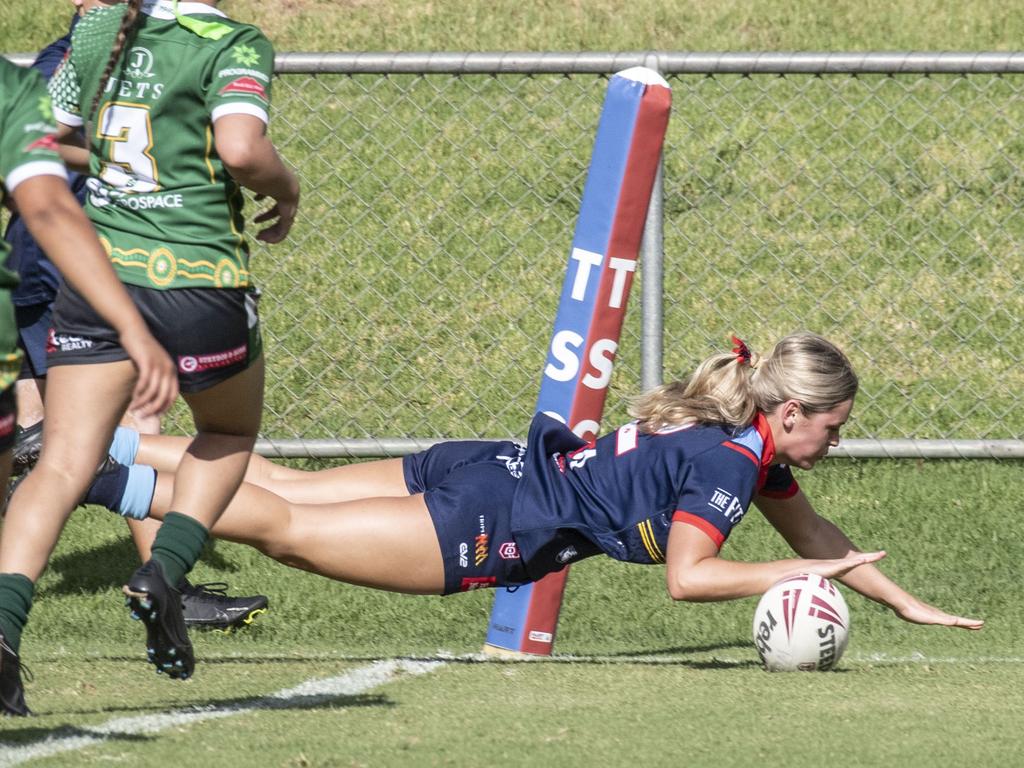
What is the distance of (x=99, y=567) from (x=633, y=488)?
258cm

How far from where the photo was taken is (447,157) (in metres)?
8.51

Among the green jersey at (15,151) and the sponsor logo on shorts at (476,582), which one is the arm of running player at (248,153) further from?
the sponsor logo on shorts at (476,582)

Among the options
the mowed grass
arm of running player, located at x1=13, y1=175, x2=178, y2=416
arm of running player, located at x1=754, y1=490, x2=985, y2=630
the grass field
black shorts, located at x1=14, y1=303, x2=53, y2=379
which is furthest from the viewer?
black shorts, located at x1=14, y1=303, x2=53, y2=379

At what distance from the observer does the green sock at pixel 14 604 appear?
3322 mm

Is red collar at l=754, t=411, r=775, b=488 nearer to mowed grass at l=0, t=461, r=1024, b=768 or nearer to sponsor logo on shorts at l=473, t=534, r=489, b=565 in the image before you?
mowed grass at l=0, t=461, r=1024, b=768

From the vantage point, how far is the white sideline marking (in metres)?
3.17

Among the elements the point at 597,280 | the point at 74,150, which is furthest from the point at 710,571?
the point at 74,150

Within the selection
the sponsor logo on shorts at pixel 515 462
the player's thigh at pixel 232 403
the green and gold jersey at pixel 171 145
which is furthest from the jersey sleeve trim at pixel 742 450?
the green and gold jersey at pixel 171 145

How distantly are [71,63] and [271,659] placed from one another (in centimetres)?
197

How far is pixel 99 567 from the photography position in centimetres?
595

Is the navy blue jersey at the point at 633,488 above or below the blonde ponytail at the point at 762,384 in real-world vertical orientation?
below

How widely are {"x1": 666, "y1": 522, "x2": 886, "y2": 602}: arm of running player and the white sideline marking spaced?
2.72 ft

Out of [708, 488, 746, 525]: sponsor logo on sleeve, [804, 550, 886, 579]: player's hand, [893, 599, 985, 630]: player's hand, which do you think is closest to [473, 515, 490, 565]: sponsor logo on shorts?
[708, 488, 746, 525]: sponsor logo on sleeve

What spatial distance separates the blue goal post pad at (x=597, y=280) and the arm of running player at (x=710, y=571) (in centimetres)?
88
